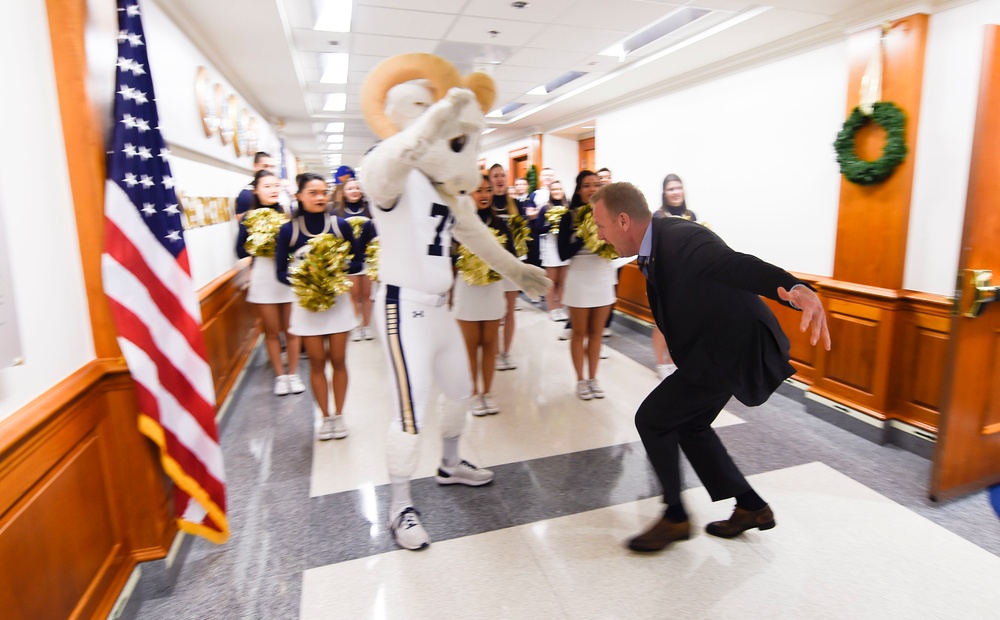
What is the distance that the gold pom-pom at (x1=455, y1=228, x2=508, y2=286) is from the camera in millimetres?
3680

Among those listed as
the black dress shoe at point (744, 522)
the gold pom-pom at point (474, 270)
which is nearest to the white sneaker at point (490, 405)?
the gold pom-pom at point (474, 270)

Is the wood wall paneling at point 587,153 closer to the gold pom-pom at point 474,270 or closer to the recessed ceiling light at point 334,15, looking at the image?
the recessed ceiling light at point 334,15

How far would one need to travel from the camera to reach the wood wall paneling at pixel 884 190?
3.46m

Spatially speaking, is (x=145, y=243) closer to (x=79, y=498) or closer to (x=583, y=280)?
(x=79, y=498)

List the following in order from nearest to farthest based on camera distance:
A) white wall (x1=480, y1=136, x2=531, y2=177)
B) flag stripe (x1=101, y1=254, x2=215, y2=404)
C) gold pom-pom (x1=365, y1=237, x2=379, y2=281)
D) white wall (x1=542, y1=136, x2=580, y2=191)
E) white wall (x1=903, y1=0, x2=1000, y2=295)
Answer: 1. flag stripe (x1=101, y1=254, x2=215, y2=404)
2. white wall (x1=903, y1=0, x2=1000, y2=295)
3. gold pom-pom (x1=365, y1=237, x2=379, y2=281)
4. white wall (x1=542, y1=136, x2=580, y2=191)
5. white wall (x1=480, y1=136, x2=531, y2=177)

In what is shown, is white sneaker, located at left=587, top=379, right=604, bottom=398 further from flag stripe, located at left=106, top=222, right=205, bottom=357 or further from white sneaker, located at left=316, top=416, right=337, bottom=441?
flag stripe, located at left=106, top=222, right=205, bottom=357

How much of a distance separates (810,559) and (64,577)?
287cm

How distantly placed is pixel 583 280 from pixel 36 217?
3.20 m

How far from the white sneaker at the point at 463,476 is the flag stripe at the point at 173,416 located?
117 cm

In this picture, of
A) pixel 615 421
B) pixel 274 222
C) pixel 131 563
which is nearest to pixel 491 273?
pixel 615 421

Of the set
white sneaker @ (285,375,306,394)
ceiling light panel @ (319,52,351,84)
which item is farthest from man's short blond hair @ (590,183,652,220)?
ceiling light panel @ (319,52,351,84)

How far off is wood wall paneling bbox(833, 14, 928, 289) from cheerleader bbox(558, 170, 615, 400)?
1.70 meters

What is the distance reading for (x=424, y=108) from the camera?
238 centimetres

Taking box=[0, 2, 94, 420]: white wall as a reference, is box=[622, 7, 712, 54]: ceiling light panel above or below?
above
